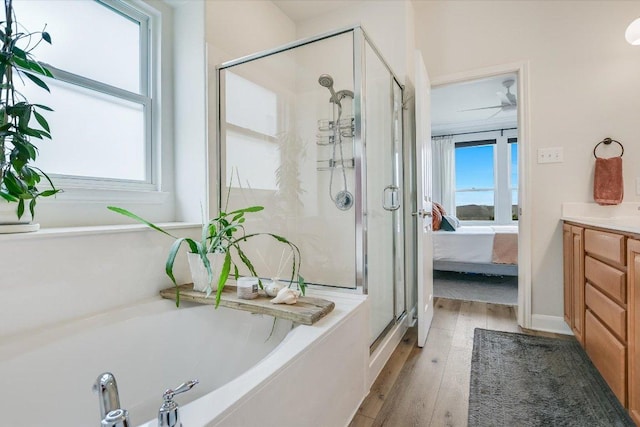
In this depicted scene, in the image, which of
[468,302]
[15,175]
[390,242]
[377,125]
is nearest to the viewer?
[15,175]

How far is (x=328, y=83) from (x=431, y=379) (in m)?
1.98

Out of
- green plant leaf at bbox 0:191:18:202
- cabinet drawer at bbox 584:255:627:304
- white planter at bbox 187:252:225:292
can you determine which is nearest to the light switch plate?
cabinet drawer at bbox 584:255:627:304

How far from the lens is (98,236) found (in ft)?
4.59

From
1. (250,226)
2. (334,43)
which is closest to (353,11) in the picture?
(334,43)

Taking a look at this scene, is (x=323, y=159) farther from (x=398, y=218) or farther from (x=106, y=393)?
(x=106, y=393)

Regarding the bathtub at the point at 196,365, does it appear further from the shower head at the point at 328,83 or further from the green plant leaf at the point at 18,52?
the shower head at the point at 328,83

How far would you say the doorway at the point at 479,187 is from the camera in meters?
3.18

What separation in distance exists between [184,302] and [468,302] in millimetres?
2541

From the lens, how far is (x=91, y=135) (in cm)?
169

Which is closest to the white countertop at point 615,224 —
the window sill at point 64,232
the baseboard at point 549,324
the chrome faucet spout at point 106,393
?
the baseboard at point 549,324

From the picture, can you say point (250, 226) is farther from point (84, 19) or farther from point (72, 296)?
point (84, 19)

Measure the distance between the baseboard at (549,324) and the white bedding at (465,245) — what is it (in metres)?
1.26

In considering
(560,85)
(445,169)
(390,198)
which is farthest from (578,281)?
(445,169)

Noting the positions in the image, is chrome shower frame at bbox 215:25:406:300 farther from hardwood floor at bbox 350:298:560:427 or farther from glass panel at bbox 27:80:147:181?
glass panel at bbox 27:80:147:181
